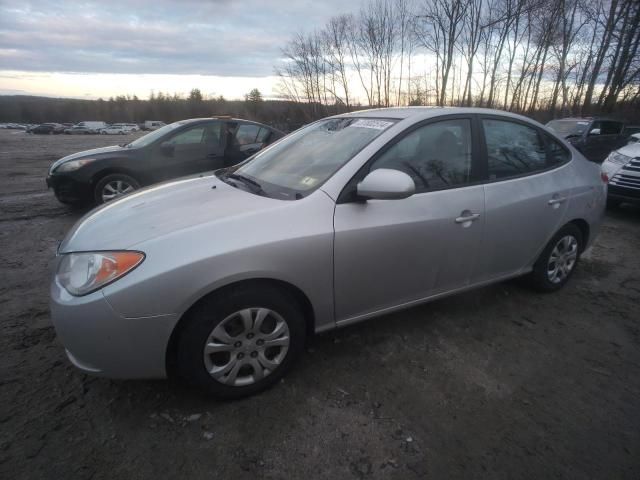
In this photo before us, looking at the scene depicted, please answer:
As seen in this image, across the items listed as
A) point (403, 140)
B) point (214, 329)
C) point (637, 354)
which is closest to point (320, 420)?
point (214, 329)

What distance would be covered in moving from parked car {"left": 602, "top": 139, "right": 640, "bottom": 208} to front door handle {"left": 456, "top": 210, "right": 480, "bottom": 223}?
4732 mm

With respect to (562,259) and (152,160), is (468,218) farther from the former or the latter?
(152,160)

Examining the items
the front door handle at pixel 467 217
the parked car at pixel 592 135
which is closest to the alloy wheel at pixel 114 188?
the front door handle at pixel 467 217

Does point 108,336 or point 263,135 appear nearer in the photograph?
point 108,336

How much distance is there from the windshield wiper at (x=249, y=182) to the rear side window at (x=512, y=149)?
167 cm

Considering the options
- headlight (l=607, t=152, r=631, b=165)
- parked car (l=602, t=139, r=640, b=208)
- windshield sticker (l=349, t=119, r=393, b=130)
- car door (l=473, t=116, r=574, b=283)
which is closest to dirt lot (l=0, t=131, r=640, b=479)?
car door (l=473, t=116, r=574, b=283)

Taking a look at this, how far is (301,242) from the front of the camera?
1988 mm

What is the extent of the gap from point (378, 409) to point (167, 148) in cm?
534

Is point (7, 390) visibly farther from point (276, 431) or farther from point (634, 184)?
point (634, 184)

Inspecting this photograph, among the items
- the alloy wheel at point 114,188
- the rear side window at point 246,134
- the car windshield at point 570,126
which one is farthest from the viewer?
the car windshield at point 570,126

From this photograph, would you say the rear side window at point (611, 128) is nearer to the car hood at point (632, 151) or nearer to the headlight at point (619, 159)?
the car hood at point (632, 151)

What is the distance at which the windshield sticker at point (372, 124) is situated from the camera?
2.47 m

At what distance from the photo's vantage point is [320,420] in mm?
1986

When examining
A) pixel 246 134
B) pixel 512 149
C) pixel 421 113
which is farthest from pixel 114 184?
pixel 512 149
